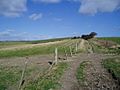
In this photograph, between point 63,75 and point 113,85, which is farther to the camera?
point 63,75

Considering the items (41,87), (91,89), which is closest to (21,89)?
(41,87)

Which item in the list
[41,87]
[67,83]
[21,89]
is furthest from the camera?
[67,83]

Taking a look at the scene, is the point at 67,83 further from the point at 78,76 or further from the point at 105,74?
the point at 105,74

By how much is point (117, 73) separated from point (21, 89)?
32.6ft

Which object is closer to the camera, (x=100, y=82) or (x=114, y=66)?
(x=100, y=82)

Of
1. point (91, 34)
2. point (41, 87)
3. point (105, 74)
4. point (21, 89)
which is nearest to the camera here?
point (21, 89)

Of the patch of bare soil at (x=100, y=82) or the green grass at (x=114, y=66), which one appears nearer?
the patch of bare soil at (x=100, y=82)

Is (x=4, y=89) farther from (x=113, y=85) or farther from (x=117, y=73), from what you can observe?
(x=117, y=73)

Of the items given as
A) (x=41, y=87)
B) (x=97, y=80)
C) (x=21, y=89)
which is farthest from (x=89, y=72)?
(x=21, y=89)

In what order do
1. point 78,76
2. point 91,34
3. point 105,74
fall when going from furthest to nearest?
point 91,34 < point 105,74 < point 78,76

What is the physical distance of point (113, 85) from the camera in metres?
17.8

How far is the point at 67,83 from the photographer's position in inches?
700

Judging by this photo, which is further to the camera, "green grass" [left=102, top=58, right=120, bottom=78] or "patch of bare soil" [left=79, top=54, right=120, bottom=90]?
"green grass" [left=102, top=58, right=120, bottom=78]

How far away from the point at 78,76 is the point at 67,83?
2856mm
